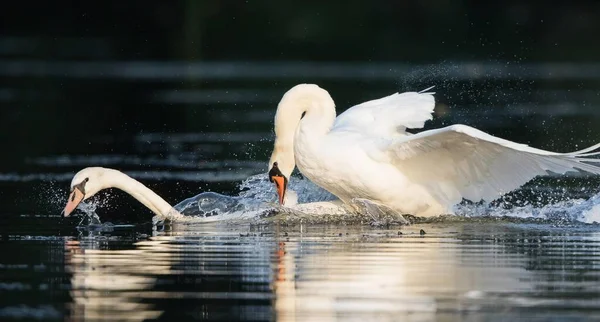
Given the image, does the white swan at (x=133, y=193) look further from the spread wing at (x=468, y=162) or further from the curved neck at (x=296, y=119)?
the spread wing at (x=468, y=162)

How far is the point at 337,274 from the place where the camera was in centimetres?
821

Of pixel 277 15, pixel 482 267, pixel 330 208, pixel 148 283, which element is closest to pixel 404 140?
pixel 330 208

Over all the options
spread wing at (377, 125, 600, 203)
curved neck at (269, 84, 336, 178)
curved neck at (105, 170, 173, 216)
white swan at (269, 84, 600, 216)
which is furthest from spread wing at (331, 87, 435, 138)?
curved neck at (105, 170, 173, 216)

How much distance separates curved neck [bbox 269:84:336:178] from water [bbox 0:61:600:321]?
38cm

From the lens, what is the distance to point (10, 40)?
99.7 ft

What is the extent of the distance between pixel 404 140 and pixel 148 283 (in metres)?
3.89

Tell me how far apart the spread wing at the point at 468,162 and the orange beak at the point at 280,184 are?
79 cm

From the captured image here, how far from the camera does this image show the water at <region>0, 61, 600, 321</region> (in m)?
7.30

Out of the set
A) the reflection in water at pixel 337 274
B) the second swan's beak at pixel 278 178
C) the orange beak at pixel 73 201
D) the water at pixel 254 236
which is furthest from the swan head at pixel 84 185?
the second swan's beak at pixel 278 178

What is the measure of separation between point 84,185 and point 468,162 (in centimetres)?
287

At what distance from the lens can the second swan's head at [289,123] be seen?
11867 mm

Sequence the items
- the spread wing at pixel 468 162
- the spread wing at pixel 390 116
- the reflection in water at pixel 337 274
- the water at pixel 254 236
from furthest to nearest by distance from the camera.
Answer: the spread wing at pixel 390 116 → the spread wing at pixel 468 162 → the water at pixel 254 236 → the reflection in water at pixel 337 274

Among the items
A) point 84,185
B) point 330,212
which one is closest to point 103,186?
point 84,185

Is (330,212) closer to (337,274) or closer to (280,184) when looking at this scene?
(280,184)
